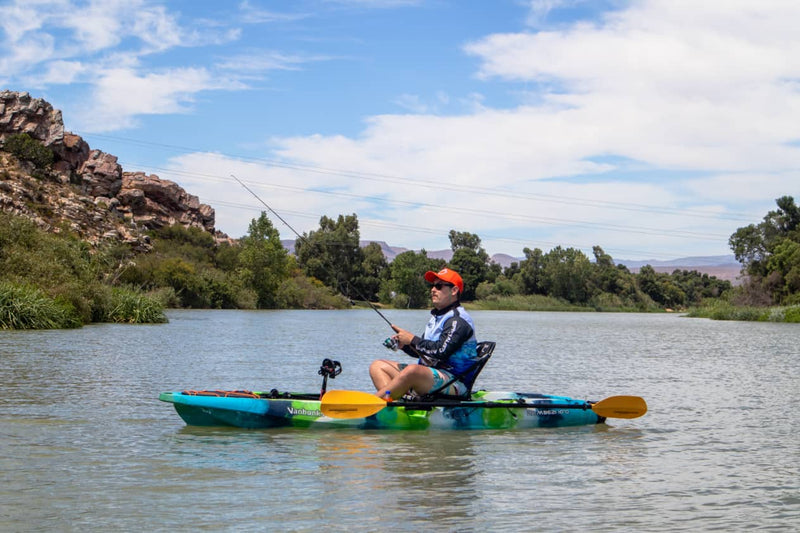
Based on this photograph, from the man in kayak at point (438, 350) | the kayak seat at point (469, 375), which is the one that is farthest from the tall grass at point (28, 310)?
the kayak seat at point (469, 375)

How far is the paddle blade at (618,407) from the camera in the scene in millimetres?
11492

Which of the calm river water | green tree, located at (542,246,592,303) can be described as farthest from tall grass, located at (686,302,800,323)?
the calm river water

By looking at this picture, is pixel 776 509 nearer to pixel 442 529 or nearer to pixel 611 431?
pixel 442 529

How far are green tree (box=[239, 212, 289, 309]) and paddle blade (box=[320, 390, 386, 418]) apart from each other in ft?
242

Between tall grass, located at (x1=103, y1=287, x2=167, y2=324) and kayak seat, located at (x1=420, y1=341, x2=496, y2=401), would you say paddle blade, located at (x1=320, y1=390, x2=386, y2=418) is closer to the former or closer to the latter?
kayak seat, located at (x1=420, y1=341, x2=496, y2=401)

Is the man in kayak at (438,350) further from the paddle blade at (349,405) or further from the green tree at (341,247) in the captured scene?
the green tree at (341,247)

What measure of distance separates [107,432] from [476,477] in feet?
16.1

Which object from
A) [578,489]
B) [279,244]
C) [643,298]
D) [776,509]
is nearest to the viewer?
[776,509]

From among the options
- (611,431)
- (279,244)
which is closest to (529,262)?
(279,244)

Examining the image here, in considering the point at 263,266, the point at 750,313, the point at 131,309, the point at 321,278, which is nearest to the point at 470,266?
the point at 321,278

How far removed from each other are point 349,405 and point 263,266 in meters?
75.4

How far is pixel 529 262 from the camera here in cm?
13088

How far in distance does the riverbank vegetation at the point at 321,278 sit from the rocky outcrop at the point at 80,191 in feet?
13.9

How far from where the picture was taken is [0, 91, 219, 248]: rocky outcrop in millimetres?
74812
